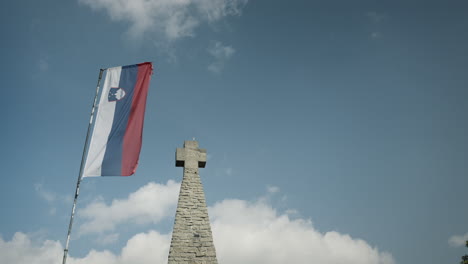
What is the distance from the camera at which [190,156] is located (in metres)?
12.3

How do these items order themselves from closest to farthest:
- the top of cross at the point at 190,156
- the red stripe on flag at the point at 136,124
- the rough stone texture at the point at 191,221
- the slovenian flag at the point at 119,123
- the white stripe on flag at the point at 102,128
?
the white stripe on flag at the point at 102,128
the slovenian flag at the point at 119,123
the red stripe on flag at the point at 136,124
the rough stone texture at the point at 191,221
the top of cross at the point at 190,156

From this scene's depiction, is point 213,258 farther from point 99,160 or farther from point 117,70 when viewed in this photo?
point 117,70

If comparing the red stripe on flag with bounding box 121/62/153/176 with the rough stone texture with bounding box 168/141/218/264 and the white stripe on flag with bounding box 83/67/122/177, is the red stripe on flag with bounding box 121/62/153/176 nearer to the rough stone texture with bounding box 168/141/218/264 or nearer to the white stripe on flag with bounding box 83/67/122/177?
the white stripe on flag with bounding box 83/67/122/177

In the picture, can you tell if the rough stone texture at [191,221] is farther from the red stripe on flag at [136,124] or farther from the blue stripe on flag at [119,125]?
the blue stripe on flag at [119,125]

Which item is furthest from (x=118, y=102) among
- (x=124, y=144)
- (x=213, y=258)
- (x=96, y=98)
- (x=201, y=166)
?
(x=213, y=258)

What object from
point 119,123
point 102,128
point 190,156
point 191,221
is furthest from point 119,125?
point 191,221

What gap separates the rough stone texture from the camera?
33.0 ft

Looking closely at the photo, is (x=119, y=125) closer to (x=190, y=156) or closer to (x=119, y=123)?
(x=119, y=123)

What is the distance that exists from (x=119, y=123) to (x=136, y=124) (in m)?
0.48

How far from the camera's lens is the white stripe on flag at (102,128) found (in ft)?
27.1

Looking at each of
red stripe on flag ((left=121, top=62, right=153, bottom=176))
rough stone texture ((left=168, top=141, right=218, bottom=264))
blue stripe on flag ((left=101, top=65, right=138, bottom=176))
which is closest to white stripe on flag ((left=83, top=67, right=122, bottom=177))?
blue stripe on flag ((left=101, top=65, right=138, bottom=176))

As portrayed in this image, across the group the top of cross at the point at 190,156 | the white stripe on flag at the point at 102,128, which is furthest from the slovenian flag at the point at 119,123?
→ the top of cross at the point at 190,156

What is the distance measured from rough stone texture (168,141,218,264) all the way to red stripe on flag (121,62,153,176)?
317 centimetres

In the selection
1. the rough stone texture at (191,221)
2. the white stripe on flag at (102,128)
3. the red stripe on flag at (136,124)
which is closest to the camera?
the white stripe on flag at (102,128)
